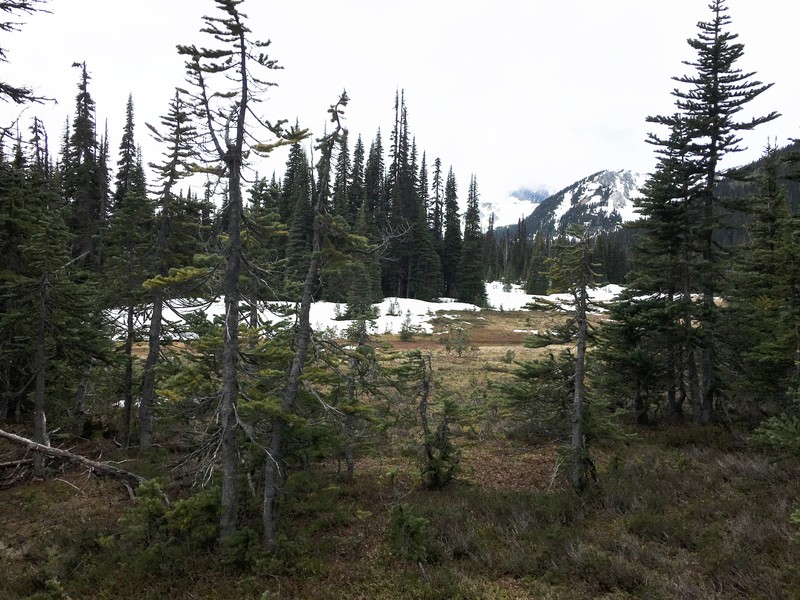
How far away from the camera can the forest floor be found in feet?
22.4

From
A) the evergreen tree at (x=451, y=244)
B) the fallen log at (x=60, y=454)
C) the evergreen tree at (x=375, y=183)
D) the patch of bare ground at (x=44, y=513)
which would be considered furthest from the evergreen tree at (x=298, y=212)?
the fallen log at (x=60, y=454)

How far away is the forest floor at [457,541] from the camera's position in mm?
6812

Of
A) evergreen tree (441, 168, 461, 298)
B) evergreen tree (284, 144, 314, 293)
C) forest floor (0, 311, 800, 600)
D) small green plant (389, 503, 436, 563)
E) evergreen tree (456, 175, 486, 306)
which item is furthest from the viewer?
evergreen tree (441, 168, 461, 298)

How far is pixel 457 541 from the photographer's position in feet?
27.3

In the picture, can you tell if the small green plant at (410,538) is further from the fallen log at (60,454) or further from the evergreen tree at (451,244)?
the evergreen tree at (451,244)

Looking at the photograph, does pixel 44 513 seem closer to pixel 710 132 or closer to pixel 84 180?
pixel 710 132

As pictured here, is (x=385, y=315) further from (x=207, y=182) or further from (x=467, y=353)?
(x=207, y=182)

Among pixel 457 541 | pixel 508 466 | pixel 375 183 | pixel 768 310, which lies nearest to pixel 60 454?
pixel 457 541

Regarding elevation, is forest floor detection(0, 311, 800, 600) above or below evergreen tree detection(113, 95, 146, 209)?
below

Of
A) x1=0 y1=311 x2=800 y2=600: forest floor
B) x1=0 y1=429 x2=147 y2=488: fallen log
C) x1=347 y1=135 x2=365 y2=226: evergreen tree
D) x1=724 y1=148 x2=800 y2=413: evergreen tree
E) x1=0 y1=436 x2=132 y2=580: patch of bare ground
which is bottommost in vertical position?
x1=0 y1=436 x2=132 y2=580: patch of bare ground

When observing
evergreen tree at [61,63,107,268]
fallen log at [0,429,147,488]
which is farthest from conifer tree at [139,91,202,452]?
evergreen tree at [61,63,107,268]

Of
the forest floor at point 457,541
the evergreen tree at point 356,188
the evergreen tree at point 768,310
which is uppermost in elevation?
the evergreen tree at point 356,188

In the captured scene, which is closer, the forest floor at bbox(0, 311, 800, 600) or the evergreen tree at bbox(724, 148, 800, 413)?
the forest floor at bbox(0, 311, 800, 600)

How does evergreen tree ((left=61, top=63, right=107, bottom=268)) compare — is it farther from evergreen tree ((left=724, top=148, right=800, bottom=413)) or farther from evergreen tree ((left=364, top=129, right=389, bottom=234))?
evergreen tree ((left=724, top=148, right=800, bottom=413))
